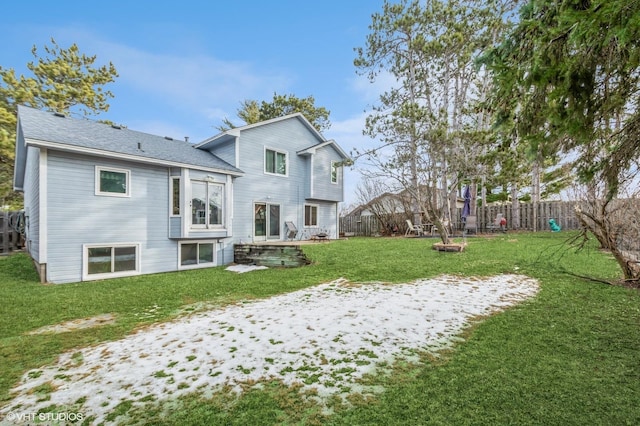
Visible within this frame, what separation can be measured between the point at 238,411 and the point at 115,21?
1552 cm

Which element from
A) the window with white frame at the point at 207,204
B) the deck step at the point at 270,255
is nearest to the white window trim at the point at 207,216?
the window with white frame at the point at 207,204

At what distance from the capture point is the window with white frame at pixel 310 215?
15288 millimetres

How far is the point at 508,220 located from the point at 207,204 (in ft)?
53.2

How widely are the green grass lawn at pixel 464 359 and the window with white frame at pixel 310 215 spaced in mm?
8176

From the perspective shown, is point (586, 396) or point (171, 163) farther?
point (171, 163)

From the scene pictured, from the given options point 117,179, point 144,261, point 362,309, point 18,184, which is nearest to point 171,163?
point 117,179

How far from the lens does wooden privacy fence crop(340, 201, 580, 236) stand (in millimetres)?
15320

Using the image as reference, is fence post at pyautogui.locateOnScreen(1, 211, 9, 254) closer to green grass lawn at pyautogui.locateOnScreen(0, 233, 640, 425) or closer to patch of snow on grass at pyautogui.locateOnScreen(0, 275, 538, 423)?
green grass lawn at pyautogui.locateOnScreen(0, 233, 640, 425)

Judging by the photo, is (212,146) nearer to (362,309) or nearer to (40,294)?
(40,294)

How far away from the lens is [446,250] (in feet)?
32.8

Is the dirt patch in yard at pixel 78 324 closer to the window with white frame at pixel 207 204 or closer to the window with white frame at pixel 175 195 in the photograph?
the window with white frame at pixel 207 204

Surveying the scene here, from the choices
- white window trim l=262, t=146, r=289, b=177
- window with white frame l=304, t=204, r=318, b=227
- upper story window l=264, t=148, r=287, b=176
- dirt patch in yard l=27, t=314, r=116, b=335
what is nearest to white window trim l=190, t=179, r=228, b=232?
white window trim l=262, t=146, r=289, b=177

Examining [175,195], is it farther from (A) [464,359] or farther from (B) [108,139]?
(A) [464,359]

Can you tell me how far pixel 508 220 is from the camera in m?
17.1
